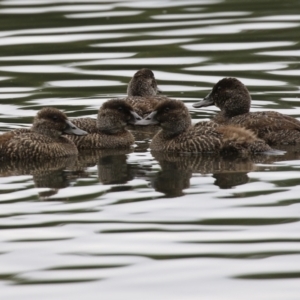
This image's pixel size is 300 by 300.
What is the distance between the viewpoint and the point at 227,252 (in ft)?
31.1

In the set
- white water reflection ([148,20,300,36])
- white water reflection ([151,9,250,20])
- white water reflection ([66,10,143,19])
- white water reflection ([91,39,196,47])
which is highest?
white water reflection ([66,10,143,19])

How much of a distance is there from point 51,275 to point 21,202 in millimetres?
2423

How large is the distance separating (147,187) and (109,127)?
3.31 meters

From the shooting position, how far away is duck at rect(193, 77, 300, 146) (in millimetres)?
14750

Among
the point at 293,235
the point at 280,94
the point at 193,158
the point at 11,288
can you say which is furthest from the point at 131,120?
the point at 11,288

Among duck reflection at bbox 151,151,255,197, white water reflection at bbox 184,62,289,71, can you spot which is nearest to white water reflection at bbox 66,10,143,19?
white water reflection at bbox 184,62,289,71

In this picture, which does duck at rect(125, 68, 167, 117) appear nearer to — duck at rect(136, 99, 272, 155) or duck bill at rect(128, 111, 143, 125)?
duck bill at rect(128, 111, 143, 125)

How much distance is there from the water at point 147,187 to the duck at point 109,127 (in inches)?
11.9

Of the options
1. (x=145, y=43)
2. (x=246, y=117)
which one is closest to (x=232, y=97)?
(x=246, y=117)

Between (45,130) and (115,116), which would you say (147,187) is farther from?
(115,116)

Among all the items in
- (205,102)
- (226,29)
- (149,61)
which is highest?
(226,29)

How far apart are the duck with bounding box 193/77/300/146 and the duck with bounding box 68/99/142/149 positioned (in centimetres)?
141

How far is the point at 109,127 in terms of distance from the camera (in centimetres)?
1532

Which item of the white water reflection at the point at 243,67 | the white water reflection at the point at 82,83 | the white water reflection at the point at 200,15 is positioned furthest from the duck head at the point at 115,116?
the white water reflection at the point at 200,15
